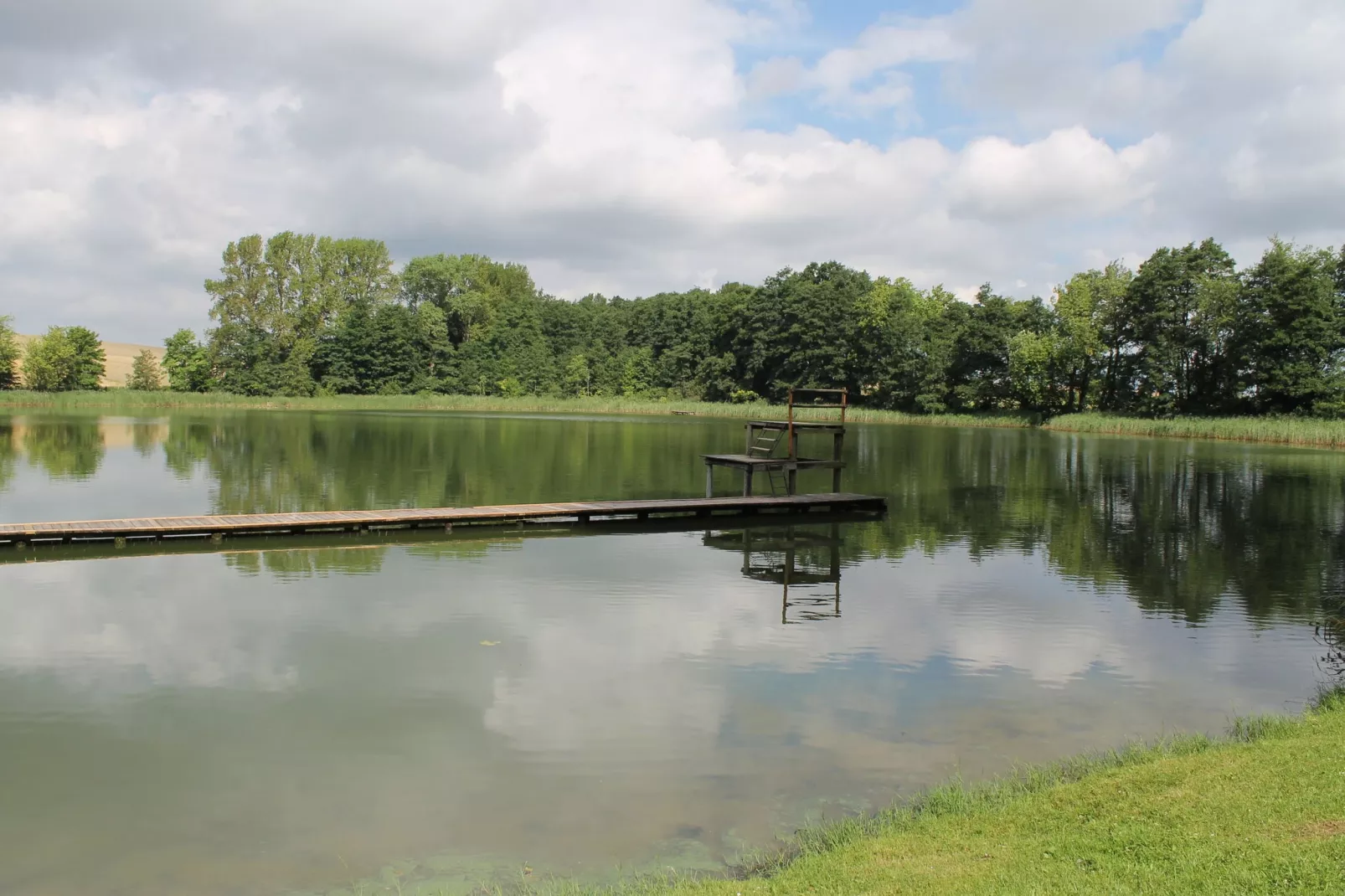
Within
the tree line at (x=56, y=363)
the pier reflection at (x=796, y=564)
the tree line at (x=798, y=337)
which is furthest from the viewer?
the tree line at (x=56, y=363)

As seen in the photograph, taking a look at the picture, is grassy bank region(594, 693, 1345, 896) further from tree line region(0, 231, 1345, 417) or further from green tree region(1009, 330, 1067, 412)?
green tree region(1009, 330, 1067, 412)

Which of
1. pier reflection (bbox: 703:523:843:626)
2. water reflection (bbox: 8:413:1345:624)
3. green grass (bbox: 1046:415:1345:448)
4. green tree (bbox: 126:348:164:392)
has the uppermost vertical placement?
green tree (bbox: 126:348:164:392)

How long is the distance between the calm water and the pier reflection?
0.09m

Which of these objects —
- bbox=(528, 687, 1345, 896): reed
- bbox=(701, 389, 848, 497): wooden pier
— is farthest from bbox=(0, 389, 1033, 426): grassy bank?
bbox=(528, 687, 1345, 896): reed

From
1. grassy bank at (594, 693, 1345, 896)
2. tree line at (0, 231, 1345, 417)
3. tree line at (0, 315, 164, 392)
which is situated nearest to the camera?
grassy bank at (594, 693, 1345, 896)

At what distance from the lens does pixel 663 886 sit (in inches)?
184

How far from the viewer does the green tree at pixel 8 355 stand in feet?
206

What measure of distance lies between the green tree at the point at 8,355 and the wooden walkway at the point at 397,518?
5874cm

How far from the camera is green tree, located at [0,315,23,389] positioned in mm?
62781

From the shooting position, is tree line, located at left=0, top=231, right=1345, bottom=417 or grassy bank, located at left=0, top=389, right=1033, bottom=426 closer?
tree line, located at left=0, top=231, right=1345, bottom=417

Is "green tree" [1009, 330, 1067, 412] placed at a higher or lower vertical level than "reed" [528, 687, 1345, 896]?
higher

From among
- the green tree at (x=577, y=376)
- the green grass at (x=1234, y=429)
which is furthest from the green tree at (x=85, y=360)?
the green grass at (x=1234, y=429)

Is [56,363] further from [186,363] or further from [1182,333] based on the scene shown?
[1182,333]

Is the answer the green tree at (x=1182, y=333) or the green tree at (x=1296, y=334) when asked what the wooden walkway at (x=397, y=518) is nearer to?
the green tree at (x=1296, y=334)
